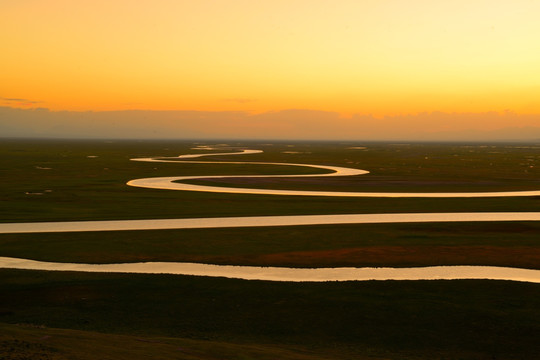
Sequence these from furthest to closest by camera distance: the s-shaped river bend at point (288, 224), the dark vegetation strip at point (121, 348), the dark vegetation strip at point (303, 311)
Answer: the s-shaped river bend at point (288, 224) → the dark vegetation strip at point (303, 311) → the dark vegetation strip at point (121, 348)

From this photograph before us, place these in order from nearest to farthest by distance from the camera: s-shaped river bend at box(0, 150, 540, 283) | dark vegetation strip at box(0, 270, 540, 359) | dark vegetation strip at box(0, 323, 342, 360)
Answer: dark vegetation strip at box(0, 323, 342, 360) → dark vegetation strip at box(0, 270, 540, 359) → s-shaped river bend at box(0, 150, 540, 283)

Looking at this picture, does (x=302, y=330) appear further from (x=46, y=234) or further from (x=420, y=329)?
(x=46, y=234)

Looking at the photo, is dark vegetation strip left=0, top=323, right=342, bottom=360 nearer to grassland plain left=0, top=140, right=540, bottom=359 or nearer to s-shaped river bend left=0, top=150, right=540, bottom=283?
grassland plain left=0, top=140, right=540, bottom=359

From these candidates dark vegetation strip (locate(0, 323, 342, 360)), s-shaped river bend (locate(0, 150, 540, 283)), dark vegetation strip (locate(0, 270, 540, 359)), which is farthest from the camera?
s-shaped river bend (locate(0, 150, 540, 283))

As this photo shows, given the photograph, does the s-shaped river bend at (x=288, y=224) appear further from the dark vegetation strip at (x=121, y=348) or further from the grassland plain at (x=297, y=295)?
the dark vegetation strip at (x=121, y=348)

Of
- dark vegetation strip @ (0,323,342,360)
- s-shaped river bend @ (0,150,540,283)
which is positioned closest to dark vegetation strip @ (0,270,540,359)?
dark vegetation strip @ (0,323,342,360)

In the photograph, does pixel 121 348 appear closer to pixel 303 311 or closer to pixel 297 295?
pixel 303 311

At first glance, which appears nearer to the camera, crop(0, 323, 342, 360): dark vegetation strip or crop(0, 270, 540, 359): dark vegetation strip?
crop(0, 323, 342, 360): dark vegetation strip

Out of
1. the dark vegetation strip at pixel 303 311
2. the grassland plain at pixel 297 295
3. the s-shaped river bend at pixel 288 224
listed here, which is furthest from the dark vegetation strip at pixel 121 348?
the s-shaped river bend at pixel 288 224

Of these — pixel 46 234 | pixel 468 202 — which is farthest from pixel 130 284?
pixel 468 202

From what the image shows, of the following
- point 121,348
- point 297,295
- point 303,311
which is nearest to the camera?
point 121,348

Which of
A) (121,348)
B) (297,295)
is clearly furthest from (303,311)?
(121,348)
